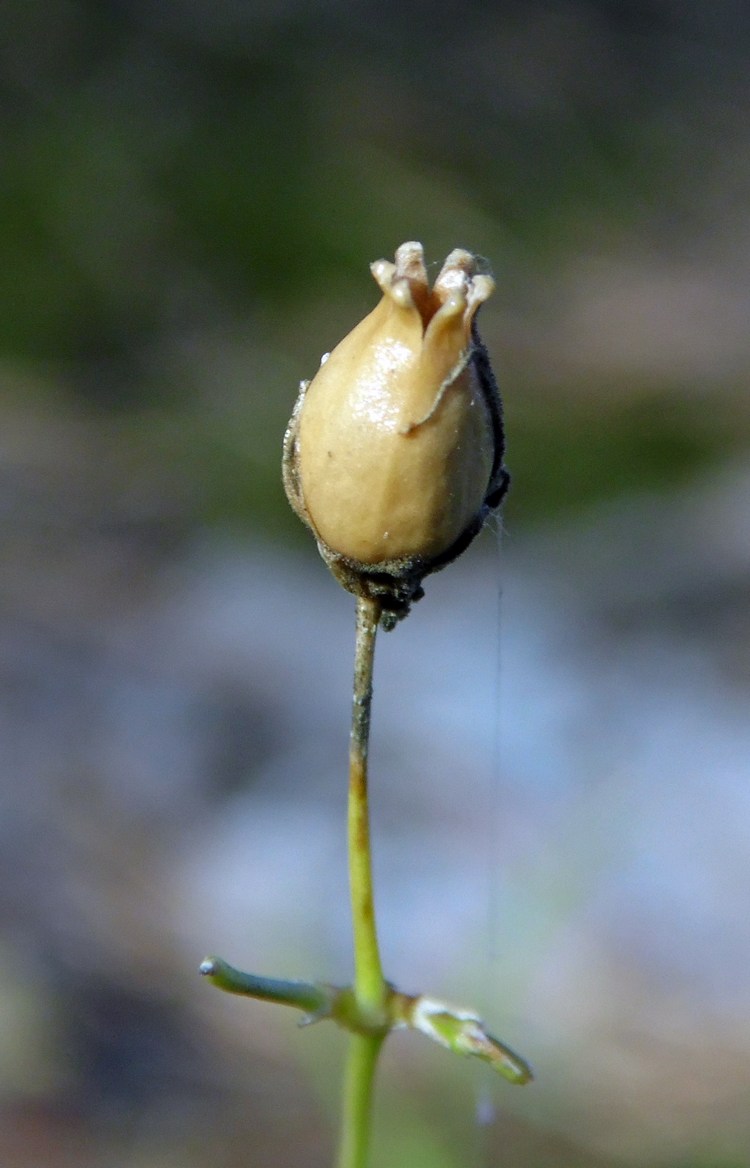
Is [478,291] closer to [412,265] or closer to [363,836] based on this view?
[412,265]

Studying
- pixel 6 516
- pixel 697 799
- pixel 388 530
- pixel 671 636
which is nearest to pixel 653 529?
pixel 671 636

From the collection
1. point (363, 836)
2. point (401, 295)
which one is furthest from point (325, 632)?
point (401, 295)

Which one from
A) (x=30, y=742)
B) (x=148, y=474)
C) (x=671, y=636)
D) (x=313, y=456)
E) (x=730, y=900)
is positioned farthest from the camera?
(x=148, y=474)

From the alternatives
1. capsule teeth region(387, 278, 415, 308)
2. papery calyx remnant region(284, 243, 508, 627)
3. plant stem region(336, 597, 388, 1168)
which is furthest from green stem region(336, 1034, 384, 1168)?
capsule teeth region(387, 278, 415, 308)

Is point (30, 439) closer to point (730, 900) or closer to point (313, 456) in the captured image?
point (730, 900)

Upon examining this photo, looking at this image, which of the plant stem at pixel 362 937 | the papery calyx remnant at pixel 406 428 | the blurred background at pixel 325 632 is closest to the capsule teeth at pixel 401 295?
the papery calyx remnant at pixel 406 428

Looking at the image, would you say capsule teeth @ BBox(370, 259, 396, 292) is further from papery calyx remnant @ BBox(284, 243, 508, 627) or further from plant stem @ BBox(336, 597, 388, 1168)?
plant stem @ BBox(336, 597, 388, 1168)
